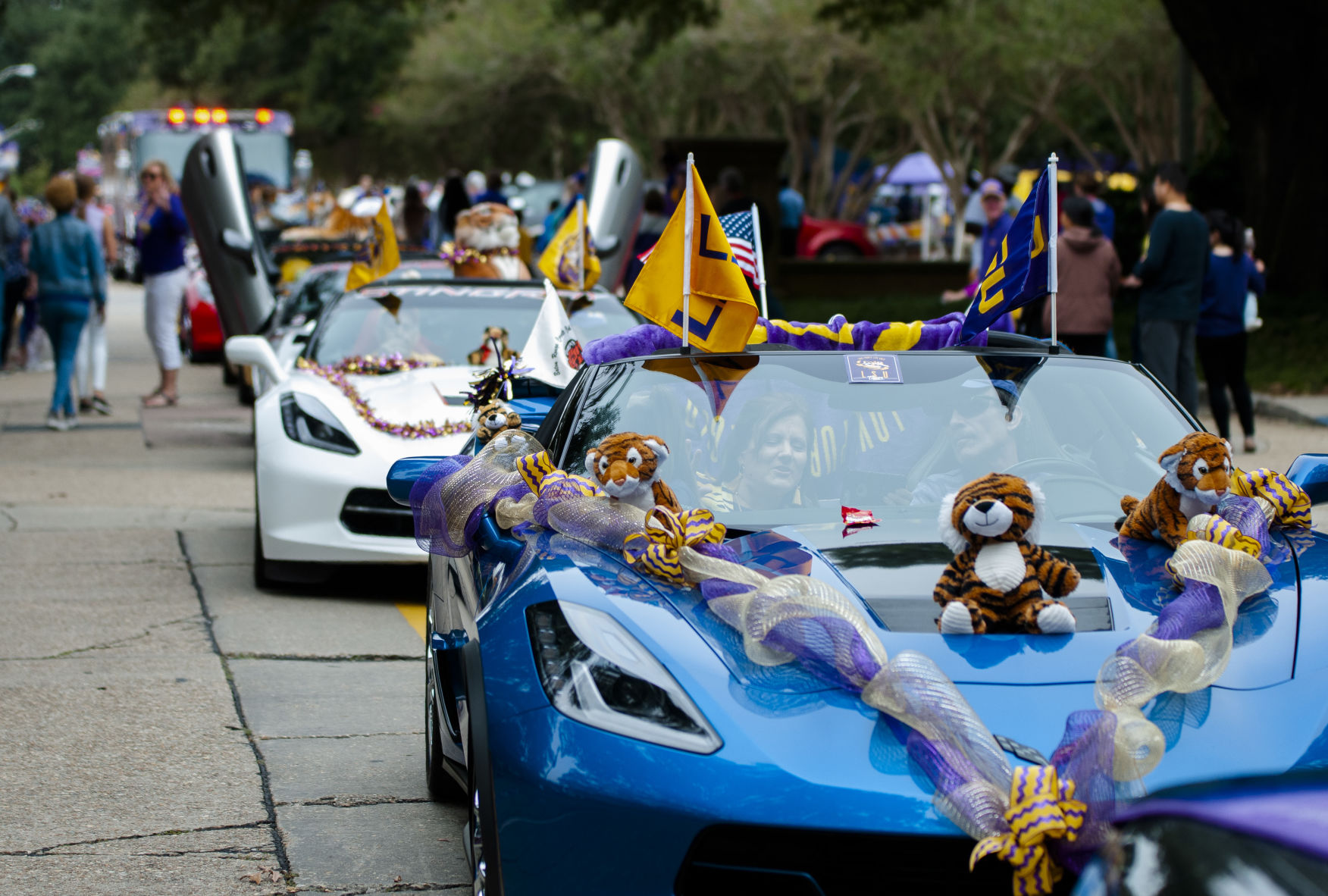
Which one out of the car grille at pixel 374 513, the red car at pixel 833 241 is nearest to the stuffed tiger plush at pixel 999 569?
the car grille at pixel 374 513

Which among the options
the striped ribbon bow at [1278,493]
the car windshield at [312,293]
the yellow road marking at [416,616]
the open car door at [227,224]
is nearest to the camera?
the striped ribbon bow at [1278,493]

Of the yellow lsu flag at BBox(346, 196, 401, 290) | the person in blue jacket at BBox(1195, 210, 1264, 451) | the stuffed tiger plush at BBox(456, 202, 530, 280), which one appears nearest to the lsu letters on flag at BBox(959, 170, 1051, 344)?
the yellow lsu flag at BBox(346, 196, 401, 290)

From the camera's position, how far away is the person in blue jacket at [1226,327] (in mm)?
11164

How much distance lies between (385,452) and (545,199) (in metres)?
28.3

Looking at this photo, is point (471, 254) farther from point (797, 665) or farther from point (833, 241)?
point (833, 241)

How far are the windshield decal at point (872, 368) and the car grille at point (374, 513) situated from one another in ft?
10.8

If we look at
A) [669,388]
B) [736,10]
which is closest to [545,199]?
[736,10]

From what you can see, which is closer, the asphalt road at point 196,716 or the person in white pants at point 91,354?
the asphalt road at point 196,716

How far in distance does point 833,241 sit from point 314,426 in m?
28.1

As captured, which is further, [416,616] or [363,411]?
[363,411]

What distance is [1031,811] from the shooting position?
2.64 m

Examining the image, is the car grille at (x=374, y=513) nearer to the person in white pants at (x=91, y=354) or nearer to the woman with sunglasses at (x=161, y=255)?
the person in white pants at (x=91, y=354)

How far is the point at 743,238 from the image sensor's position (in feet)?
21.0

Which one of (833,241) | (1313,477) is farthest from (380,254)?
(833,241)
